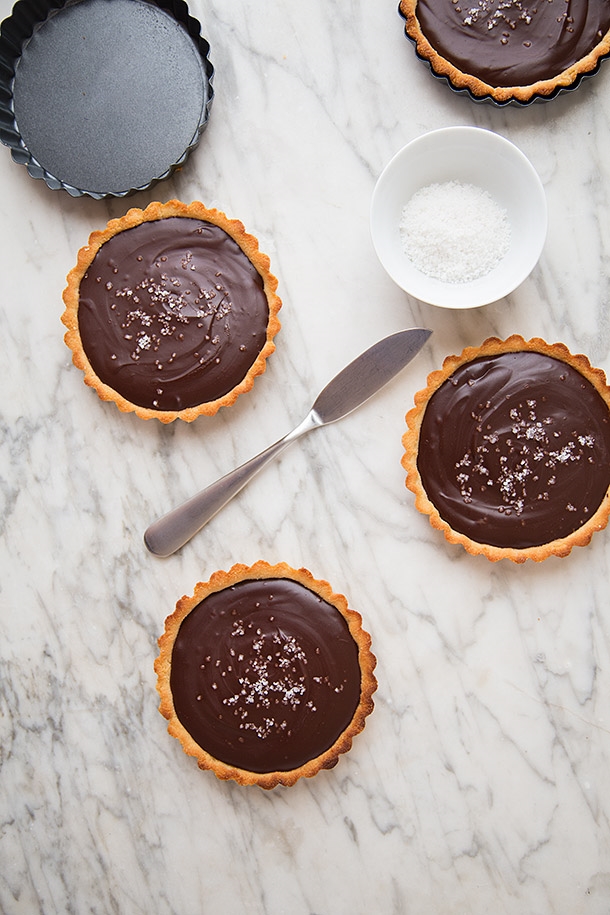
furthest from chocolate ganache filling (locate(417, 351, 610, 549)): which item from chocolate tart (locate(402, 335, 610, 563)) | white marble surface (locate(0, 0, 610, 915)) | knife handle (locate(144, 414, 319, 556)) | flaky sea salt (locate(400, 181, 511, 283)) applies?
knife handle (locate(144, 414, 319, 556))

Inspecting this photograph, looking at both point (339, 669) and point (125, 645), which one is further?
point (125, 645)

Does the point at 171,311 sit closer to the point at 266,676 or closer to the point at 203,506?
the point at 203,506

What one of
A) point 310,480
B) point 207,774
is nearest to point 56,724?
point 207,774

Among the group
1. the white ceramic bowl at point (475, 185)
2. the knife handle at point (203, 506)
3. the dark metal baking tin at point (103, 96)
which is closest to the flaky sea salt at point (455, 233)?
the white ceramic bowl at point (475, 185)

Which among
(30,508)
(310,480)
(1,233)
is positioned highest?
(1,233)

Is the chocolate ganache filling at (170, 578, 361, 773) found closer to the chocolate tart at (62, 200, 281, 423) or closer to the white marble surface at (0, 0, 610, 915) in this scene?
the white marble surface at (0, 0, 610, 915)

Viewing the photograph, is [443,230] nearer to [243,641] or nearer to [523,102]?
[523,102]
